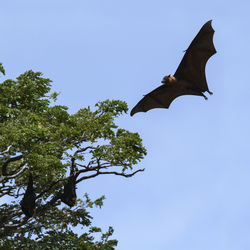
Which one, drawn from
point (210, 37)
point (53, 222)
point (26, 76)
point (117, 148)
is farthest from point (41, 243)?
point (210, 37)

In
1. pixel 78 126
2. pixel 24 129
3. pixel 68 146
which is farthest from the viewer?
pixel 78 126

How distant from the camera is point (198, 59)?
18.7 m

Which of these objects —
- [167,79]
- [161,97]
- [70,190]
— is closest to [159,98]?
[161,97]

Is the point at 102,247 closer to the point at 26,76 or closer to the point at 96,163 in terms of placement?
the point at 96,163

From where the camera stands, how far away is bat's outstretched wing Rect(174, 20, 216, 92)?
18078 millimetres

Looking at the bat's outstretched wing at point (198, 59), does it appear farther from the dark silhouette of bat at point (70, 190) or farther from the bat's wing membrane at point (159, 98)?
the dark silhouette of bat at point (70, 190)

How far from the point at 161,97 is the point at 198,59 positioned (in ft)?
10.1

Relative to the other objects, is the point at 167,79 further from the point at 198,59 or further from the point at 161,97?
the point at 161,97

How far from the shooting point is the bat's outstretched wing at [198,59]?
18.1 m

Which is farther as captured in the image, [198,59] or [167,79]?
[198,59]

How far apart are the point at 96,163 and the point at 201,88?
614 centimetres

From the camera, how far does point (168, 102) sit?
21.4 meters

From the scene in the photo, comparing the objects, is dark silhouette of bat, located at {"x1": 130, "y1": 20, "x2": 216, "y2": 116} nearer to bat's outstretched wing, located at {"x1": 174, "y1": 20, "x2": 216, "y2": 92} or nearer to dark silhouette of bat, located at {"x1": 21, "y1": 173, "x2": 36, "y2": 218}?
bat's outstretched wing, located at {"x1": 174, "y1": 20, "x2": 216, "y2": 92}

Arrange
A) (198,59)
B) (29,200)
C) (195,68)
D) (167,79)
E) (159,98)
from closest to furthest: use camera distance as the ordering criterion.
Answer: (167,79) → (195,68) → (198,59) → (29,200) → (159,98)
